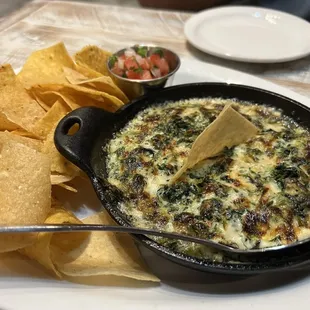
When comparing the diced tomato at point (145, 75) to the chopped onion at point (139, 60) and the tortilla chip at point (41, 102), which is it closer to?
the chopped onion at point (139, 60)

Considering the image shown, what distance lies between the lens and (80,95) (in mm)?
2207

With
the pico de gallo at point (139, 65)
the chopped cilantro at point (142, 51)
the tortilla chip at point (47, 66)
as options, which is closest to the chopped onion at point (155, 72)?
the pico de gallo at point (139, 65)

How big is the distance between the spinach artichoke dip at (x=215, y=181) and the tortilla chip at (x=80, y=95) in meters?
0.16

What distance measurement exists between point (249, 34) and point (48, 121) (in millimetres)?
1982

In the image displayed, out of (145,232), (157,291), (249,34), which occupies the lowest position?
(157,291)

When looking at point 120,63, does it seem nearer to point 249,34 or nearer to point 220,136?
point 220,136

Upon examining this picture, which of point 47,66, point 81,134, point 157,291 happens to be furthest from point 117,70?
point 157,291

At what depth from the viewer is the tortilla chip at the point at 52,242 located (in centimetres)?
148

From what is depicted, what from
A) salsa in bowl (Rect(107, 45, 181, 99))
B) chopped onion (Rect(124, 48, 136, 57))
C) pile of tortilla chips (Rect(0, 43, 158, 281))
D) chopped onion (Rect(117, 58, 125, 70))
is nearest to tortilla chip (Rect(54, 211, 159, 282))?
pile of tortilla chips (Rect(0, 43, 158, 281))

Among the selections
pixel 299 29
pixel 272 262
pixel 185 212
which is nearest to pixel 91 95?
pixel 185 212

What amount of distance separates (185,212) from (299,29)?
2.33 metres

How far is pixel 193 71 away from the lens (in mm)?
2734

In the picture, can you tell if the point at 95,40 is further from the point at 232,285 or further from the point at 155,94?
the point at 232,285

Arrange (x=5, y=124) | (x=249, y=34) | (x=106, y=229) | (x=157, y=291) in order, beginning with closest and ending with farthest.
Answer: (x=106, y=229)
(x=157, y=291)
(x=5, y=124)
(x=249, y=34)
